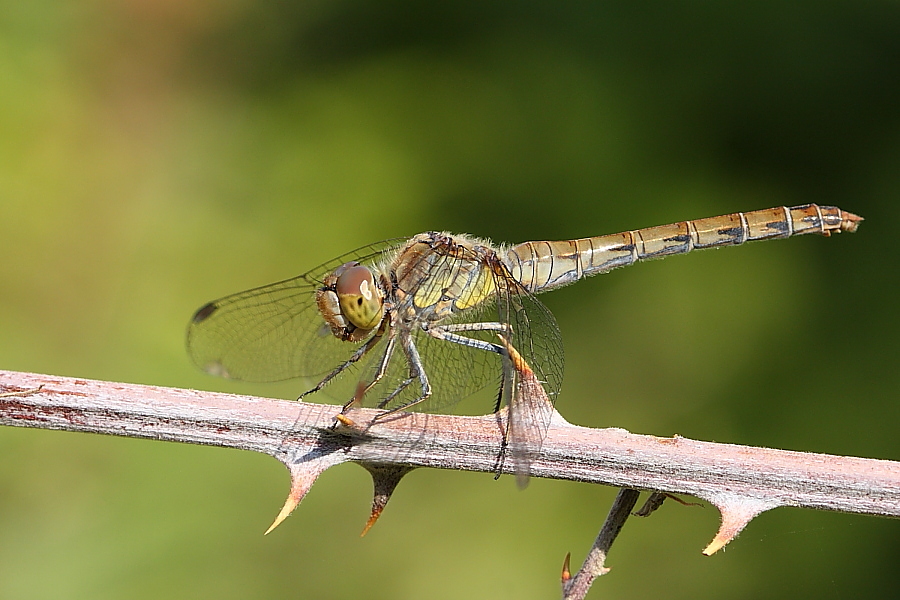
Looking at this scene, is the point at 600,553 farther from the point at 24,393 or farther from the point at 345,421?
the point at 24,393

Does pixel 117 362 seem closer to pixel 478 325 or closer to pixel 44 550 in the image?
pixel 44 550

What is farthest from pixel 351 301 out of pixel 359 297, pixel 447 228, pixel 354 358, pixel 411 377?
pixel 447 228

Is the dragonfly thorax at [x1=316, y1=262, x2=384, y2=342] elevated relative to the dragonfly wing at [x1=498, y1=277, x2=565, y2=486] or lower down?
elevated

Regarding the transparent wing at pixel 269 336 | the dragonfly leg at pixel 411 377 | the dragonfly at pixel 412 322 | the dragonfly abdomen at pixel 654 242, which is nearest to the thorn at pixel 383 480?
the dragonfly leg at pixel 411 377

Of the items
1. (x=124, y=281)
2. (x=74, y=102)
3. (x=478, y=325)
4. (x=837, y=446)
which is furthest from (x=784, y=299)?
(x=74, y=102)

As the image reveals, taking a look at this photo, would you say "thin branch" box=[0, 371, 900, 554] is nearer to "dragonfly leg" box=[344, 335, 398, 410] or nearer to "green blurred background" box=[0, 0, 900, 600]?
"dragonfly leg" box=[344, 335, 398, 410]

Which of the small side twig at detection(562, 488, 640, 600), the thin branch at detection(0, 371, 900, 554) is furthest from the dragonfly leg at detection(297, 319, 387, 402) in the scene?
the small side twig at detection(562, 488, 640, 600)

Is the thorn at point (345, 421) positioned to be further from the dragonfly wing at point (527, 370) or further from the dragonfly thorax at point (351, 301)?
the dragonfly thorax at point (351, 301)
